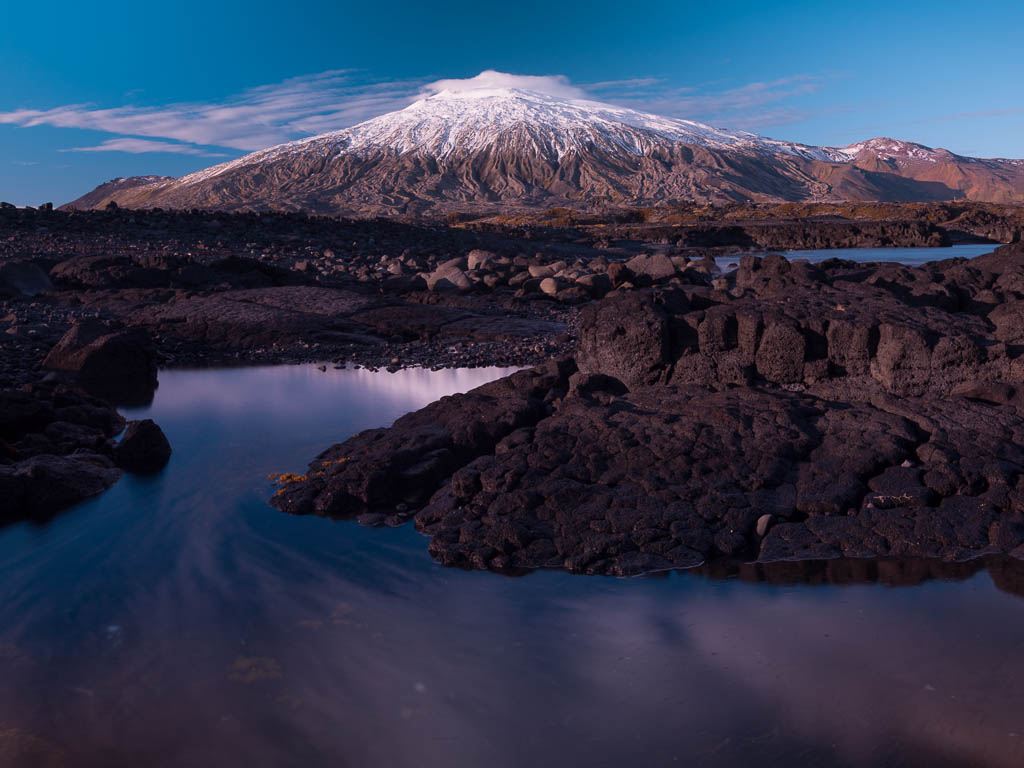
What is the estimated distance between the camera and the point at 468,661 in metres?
5.14

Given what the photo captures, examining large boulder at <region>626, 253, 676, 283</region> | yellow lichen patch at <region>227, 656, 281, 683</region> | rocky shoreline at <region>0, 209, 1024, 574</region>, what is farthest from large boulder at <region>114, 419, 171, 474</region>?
large boulder at <region>626, 253, 676, 283</region>

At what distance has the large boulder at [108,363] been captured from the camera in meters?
13.5

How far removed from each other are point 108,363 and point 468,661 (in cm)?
1110

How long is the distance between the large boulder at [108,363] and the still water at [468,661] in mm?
6745

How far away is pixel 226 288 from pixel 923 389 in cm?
1850

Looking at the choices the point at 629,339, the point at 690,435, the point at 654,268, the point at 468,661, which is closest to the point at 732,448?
the point at 690,435

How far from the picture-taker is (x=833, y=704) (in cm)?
455

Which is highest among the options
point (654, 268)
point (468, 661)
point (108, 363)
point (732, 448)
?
point (654, 268)

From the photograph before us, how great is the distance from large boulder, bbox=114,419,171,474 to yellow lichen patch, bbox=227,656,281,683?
484 cm

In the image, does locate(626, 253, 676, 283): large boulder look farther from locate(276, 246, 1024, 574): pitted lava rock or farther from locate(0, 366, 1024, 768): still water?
locate(0, 366, 1024, 768): still water

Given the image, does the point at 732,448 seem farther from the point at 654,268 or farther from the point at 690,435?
the point at 654,268

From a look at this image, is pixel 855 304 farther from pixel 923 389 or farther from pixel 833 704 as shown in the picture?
pixel 833 704

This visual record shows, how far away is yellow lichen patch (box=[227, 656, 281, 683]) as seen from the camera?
16.6 feet

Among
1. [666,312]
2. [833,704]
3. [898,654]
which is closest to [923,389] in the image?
[666,312]
